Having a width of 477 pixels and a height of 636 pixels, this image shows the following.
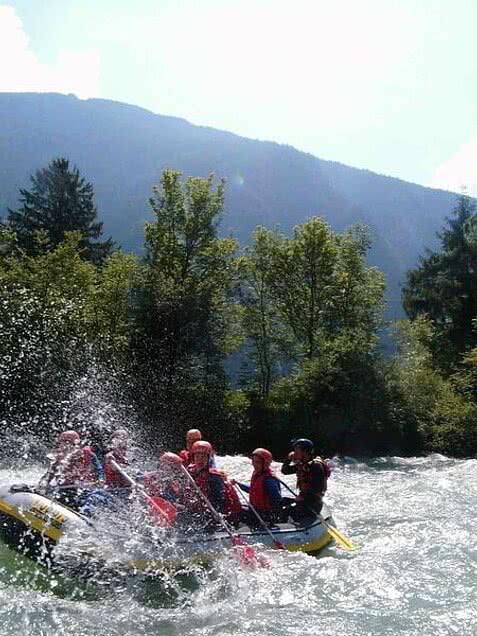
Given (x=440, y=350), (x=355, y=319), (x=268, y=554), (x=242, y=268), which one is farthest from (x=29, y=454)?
(x=440, y=350)

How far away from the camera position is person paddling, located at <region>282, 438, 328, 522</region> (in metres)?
10.3

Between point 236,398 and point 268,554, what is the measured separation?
15.2 metres

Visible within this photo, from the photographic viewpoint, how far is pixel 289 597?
26.6 feet

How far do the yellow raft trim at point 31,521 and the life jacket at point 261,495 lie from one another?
2.91 metres

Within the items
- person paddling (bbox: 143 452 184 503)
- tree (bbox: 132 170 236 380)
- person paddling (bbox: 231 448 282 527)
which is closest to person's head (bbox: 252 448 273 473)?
person paddling (bbox: 231 448 282 527)

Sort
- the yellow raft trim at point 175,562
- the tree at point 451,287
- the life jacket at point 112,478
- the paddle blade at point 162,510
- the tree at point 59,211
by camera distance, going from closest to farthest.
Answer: the yellow raft trim at point 175,562 → the paddle blade at point 162,510 → the life jacket at point 112,478 → the tree at point 451,287 → the tree at point 59,211

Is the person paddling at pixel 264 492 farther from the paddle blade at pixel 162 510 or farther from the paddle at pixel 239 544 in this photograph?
the paddle blade at pixel 162 510

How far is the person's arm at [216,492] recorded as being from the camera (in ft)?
31.5

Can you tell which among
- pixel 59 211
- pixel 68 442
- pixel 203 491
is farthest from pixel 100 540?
pixel 59 211

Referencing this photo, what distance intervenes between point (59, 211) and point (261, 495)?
32.5 metres

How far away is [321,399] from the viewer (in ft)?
79.2

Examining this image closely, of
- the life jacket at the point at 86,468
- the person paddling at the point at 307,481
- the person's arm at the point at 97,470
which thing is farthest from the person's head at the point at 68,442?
the person paddling at the point at 307,481

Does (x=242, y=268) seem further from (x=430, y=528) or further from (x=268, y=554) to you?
(x=268, y=554)

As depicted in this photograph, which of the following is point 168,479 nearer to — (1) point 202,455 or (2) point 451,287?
(1) point 202,455
